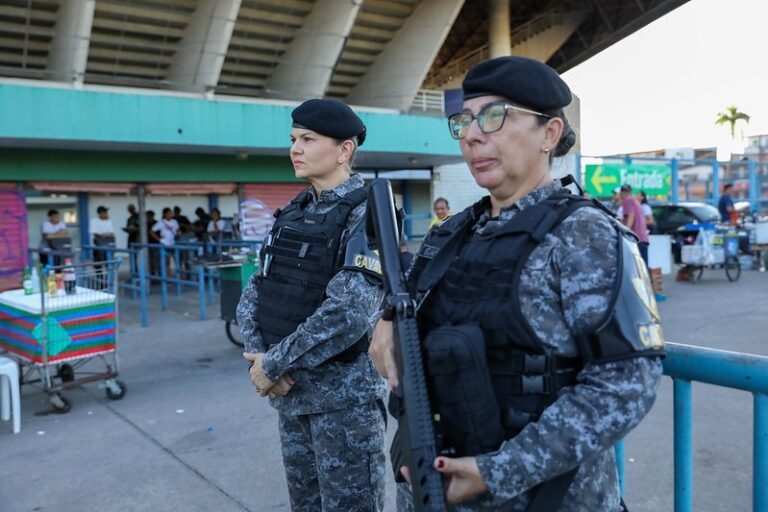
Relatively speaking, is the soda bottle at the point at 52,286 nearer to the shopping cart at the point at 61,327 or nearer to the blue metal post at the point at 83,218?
the shopping cart at the point at 61,327

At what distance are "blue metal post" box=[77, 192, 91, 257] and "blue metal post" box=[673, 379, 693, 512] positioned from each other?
14081mm

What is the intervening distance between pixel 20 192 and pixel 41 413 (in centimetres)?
890

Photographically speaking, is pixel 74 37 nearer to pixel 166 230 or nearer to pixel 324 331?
pixel 166 230

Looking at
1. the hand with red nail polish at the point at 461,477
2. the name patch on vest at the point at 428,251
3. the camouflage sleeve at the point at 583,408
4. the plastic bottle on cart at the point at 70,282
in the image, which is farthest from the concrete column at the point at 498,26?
the hand with red nail polish at the point at 461,477

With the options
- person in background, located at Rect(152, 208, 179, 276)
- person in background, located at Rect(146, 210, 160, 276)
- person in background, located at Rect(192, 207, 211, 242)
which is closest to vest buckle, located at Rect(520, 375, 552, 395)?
person in background, located at Rect(146, 210, 160, 276)

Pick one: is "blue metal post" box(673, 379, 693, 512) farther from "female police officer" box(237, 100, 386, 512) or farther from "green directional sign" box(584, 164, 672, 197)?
"green directional sign" box(584, 164, 672, 197)

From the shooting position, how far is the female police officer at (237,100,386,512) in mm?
2227

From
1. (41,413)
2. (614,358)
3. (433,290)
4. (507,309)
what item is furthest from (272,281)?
(41,413)

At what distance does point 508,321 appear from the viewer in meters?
1.32

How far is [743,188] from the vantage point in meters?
19.8

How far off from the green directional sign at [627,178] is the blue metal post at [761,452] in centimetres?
1372

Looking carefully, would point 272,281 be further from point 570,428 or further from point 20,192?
point 20,192

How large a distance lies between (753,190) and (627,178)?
5.80m

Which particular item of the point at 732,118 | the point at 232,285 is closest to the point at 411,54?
the point at 232,285
